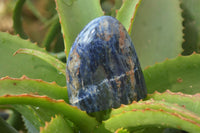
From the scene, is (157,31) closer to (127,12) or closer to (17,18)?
(127,12)

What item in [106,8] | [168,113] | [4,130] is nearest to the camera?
[168,113]

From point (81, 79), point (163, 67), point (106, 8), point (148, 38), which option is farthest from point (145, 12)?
point (106, 8)

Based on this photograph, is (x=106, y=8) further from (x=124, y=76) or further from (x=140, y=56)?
(x=124, y=76)

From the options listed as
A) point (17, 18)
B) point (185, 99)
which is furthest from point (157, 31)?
point (17, 18)

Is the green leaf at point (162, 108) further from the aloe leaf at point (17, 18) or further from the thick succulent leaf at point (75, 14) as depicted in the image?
the aloe leaf at point (17, 18)

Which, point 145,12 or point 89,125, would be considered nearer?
point 89,125

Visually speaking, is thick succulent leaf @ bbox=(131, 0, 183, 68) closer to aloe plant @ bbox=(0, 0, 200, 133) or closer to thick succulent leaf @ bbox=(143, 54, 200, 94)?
aloe plant @ bbox=(0, 0, 200, 133)
